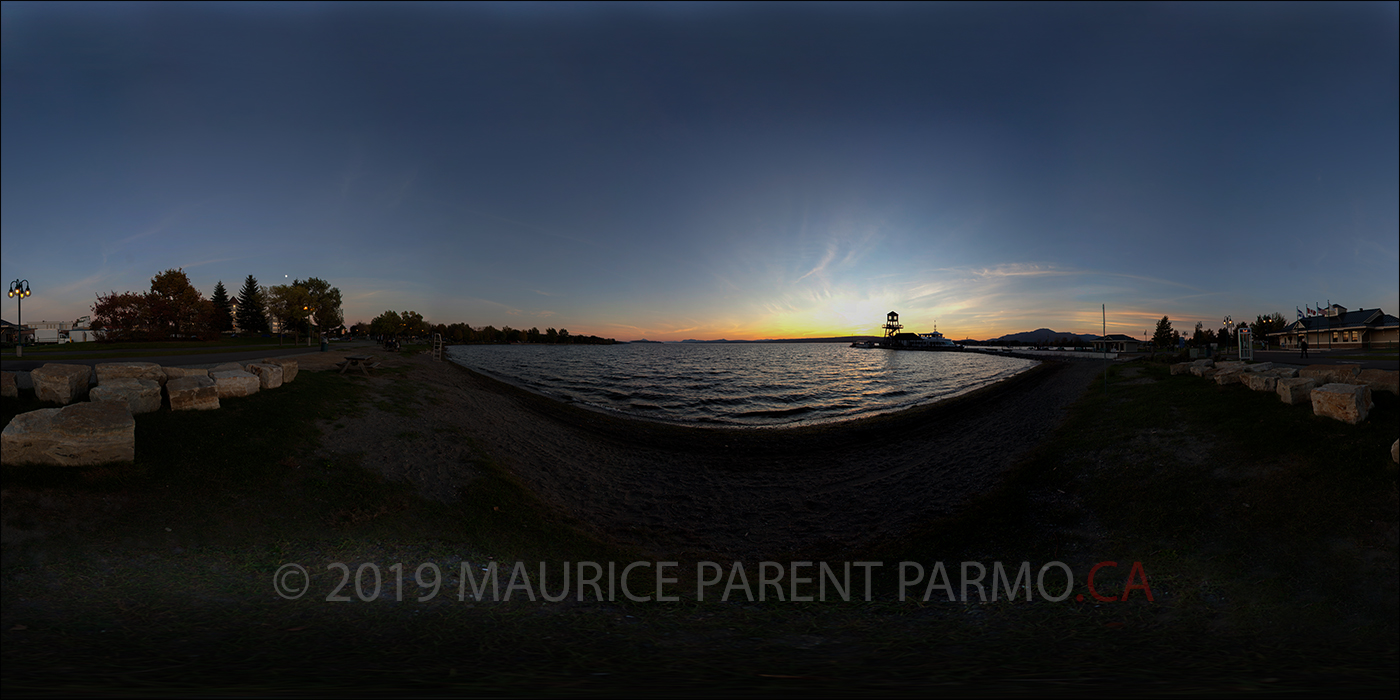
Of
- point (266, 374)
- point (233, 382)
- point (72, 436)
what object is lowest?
point (72, 436)

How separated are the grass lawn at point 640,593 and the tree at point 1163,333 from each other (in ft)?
337

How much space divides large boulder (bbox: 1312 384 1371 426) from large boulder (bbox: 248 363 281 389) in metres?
23.3

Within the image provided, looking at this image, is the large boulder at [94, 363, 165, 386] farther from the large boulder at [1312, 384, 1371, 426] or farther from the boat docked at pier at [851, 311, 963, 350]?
the boat docked at pier at [851, 311, 963, 350]

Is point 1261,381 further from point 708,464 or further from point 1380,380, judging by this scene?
point 708,464

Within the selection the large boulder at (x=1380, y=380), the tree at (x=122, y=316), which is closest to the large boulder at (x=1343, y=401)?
the large boulder at (x=1380, y=380)

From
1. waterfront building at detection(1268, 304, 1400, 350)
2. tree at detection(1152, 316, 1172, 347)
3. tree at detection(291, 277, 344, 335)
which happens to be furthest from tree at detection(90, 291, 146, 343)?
tree at detection(1152, 316, 1172, 347)

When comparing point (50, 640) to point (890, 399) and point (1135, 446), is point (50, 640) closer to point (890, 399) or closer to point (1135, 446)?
point (1135, 446)

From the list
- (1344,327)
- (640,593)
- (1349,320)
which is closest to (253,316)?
(640,593)

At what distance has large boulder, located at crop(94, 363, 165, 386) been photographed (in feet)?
Result: 30.5

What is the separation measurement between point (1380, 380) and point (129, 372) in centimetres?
2545

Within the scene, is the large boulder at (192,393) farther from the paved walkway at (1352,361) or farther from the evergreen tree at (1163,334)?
the evergreen tree at (1163,334)

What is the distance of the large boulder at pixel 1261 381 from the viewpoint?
12.1m

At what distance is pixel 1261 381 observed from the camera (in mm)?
12406

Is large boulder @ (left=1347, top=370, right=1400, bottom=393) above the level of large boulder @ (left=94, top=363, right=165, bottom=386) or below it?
below
